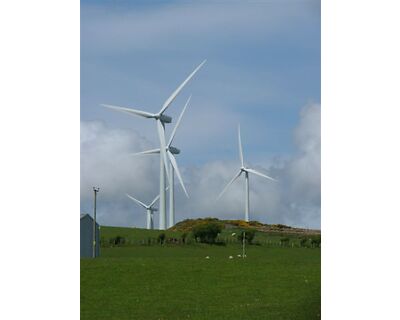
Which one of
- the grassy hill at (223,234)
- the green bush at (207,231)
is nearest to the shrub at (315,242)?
the grassy hill at (223,234)

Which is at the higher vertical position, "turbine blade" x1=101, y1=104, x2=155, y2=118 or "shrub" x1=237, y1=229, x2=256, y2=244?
"turbine blade" x1=101, y1=104, x2=155, y2=118

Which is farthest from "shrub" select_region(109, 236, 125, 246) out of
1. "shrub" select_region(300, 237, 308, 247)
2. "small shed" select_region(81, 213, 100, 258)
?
"shrub" select_region(300, 237, 308, 247)

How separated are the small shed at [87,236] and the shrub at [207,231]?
185cm

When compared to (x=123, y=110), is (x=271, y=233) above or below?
below

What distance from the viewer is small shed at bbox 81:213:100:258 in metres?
11.0

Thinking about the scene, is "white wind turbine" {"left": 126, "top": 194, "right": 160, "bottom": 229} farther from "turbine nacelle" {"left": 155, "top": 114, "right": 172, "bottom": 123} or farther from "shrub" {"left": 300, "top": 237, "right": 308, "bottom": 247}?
"shrub" {"left": 300, "top": 237, "right": 308, "bottom": 247}

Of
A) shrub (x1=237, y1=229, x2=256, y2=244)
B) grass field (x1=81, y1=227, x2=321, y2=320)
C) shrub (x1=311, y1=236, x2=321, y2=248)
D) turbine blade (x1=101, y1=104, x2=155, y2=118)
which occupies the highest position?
turbine blade (x1=101, y1=104, x2=155, y2=118)

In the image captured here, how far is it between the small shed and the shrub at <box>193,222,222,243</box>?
1.85 meters

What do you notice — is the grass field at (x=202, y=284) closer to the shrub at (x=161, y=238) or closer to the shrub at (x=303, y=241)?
the shrub at (x=303, y=241)

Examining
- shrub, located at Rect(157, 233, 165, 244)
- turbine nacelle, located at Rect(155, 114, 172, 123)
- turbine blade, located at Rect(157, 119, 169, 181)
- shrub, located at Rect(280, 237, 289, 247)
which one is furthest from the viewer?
turbine nacelle, located at Rect(155, 114, 172, 123)
